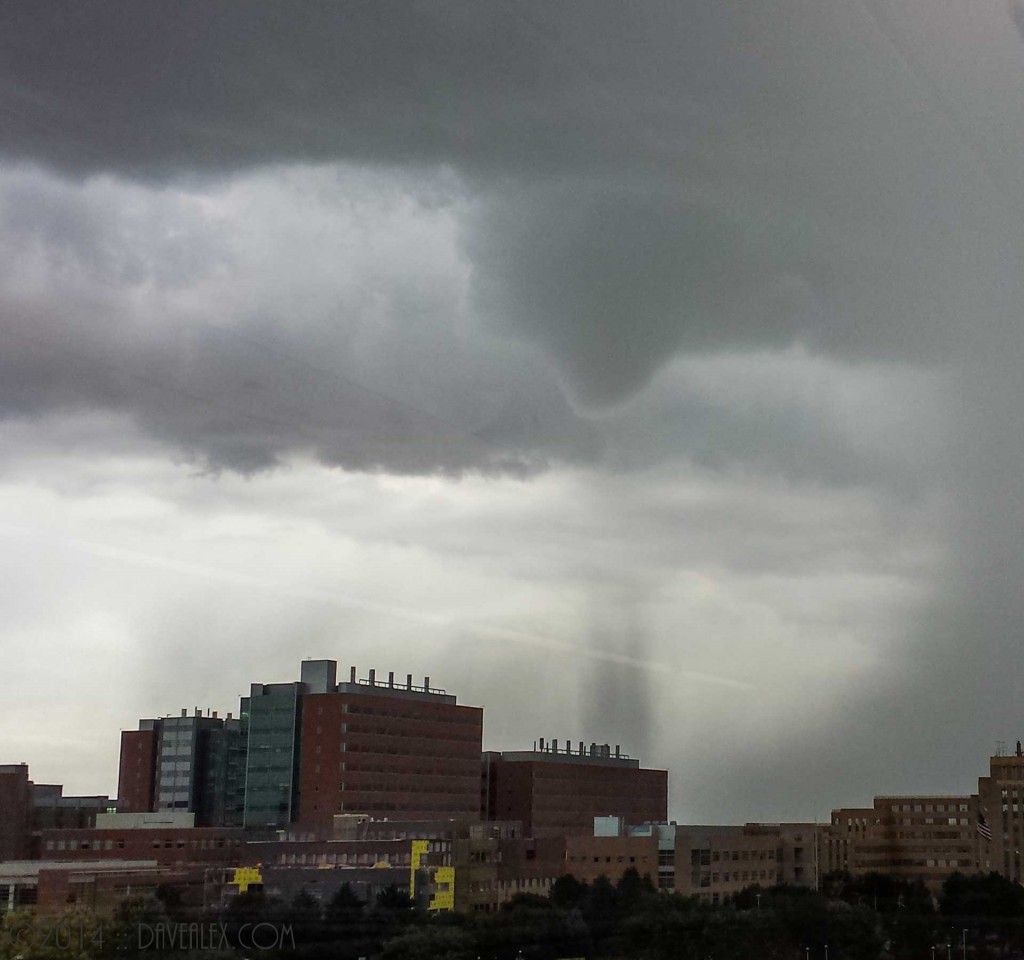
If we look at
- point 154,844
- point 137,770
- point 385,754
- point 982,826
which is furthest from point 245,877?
point 137,770

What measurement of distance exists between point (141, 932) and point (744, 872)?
9.01m

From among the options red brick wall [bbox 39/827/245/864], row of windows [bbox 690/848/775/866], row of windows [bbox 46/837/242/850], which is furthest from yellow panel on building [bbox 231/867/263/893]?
row of windows [bbox 690/848/775/866]

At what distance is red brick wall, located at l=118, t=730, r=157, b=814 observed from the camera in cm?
2000

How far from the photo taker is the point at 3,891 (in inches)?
358

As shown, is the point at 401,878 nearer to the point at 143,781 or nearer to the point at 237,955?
the point at 237,955

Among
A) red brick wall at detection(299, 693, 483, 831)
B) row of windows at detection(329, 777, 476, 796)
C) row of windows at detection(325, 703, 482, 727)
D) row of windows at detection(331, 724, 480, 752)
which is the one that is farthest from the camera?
row of windows at detection(325, 703, 482, 727)

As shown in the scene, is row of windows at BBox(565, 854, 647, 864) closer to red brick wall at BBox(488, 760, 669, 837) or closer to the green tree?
the green tree

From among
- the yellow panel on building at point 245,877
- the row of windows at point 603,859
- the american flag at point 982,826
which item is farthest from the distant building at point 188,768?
the american flag at point 982,826

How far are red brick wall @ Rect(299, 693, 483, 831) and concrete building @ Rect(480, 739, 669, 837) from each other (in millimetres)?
1049

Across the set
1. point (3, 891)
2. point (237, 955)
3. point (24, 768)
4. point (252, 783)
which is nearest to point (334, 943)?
point (237, 955)

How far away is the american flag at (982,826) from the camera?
1659cm

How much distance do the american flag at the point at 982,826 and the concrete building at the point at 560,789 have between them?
5592 millimetres

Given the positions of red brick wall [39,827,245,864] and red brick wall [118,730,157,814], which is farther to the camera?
red brick wall [118,730,157,814]

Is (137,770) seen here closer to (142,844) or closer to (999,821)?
(142,844)
